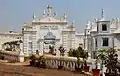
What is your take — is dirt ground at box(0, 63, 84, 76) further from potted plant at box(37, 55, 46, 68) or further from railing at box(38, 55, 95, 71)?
potted plant at box(37, 55, 46, 68)

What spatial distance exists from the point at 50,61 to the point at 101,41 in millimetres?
18743

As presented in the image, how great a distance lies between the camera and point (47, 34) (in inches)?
2461

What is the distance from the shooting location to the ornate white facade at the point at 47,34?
61844mm

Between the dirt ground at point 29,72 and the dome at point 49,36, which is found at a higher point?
the dome at point 49,36

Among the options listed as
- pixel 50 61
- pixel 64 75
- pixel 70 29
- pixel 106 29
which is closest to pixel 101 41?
pixel 106 29

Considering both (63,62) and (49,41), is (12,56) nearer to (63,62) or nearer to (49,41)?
(63,62)

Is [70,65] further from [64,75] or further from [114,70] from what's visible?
[114,70]

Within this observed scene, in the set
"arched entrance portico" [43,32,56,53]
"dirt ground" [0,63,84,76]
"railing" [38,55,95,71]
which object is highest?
"arched entrance portico" [43,32,56,53]

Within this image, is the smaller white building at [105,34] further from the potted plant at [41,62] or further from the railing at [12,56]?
the potted plant at [41,62]

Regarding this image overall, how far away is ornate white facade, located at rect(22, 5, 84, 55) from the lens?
61844mm

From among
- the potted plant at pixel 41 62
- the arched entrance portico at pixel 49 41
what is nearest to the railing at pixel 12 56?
the potted plant at pixel 41 62

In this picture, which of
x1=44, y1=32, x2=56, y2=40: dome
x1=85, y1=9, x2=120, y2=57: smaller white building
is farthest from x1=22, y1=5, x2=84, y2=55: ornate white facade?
x1=85, y1=9, x2=120, y2=57: smaller white building

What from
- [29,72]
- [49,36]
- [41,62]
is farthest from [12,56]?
[49,36]

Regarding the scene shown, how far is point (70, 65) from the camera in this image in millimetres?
27297
